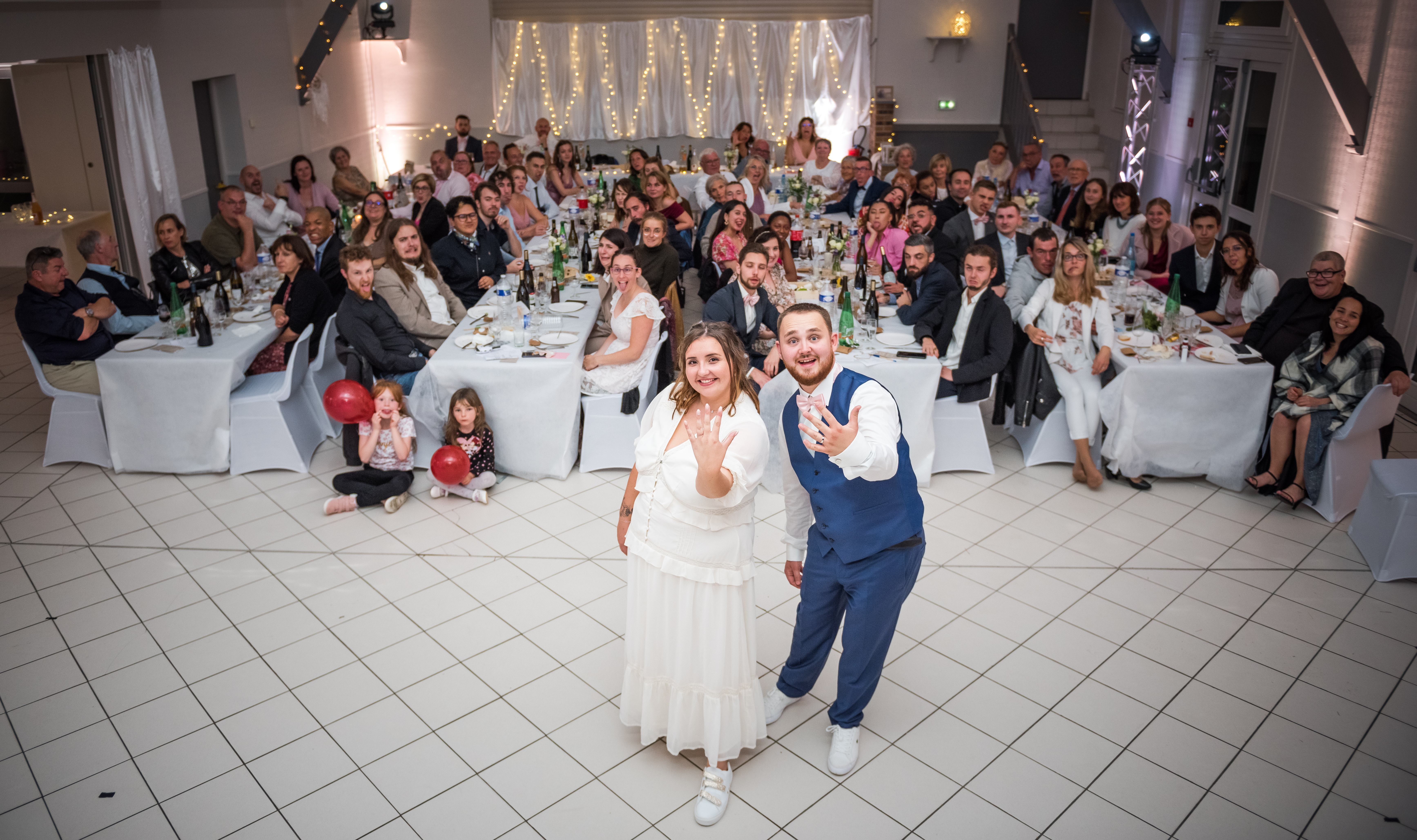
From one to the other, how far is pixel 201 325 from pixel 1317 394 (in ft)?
19.2

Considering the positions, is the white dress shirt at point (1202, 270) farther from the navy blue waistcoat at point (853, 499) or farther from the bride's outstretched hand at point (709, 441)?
the bride's outstretched hand at point (709, 441)

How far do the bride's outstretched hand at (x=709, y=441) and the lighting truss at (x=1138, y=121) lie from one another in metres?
9.96

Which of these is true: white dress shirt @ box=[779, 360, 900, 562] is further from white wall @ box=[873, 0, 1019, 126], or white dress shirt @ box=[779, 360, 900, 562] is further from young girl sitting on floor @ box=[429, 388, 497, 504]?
white wall @ box=[873, 0, 1019, 126]

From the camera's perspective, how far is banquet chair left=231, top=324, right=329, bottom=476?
542 cm

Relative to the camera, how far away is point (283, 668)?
3893 millimetres

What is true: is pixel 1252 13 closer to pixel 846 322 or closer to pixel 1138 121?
pixel 1138 121

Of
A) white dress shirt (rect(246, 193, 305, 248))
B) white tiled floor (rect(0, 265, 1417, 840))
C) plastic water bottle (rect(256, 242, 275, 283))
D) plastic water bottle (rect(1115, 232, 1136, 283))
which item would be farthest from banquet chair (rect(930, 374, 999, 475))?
white dress shirt (rect(246, 193, 305, 248))

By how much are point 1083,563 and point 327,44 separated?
11.0 metres

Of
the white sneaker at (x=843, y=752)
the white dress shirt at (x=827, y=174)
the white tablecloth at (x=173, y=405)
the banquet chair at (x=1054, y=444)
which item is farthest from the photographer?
the white dress shirt at (x=827, y=174)

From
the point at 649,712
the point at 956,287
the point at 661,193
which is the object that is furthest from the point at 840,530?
the point at 661,193

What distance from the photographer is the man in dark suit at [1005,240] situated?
250 inches

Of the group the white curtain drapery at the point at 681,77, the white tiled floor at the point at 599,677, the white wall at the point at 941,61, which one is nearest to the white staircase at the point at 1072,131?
the white wall at the point at 941,61

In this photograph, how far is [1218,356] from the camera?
17.1 ft

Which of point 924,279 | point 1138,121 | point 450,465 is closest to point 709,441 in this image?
point 450,465
